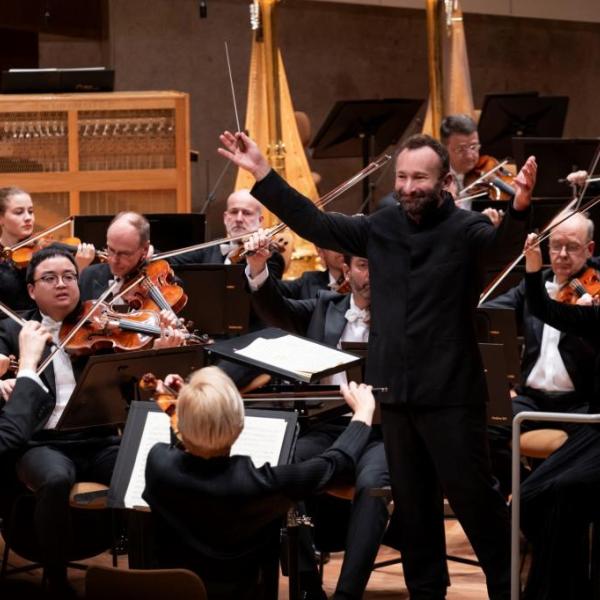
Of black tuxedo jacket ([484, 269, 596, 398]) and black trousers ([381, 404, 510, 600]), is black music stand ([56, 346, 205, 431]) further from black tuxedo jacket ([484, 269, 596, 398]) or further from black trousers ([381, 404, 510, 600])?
black tuxedo jacket ([484, 269, 596, 398])

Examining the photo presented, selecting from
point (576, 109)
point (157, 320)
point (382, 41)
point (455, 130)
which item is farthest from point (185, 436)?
point (576, 109)

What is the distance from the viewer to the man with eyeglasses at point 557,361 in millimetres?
4332

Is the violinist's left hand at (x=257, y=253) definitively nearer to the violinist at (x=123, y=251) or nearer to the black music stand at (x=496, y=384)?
the violinist at (x=123, y=251)

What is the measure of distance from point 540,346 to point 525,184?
153cm

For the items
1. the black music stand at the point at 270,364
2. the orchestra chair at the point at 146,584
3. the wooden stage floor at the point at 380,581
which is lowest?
the wooden stage floor at the point at 380,581

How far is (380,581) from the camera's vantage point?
4.20 m

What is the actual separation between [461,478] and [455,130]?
3.20m

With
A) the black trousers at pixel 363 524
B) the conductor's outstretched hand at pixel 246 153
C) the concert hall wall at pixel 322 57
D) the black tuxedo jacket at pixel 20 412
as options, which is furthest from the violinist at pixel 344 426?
the concert hall wall at pixel 322 57

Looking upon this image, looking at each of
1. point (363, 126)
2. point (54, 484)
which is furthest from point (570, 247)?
point (363, 126)

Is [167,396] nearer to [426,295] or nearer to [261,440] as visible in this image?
[261,440]

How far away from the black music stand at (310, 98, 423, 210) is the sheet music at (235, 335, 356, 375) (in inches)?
144

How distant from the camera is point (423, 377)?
10.7ft

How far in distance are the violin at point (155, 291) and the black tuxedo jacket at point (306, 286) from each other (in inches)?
17.0

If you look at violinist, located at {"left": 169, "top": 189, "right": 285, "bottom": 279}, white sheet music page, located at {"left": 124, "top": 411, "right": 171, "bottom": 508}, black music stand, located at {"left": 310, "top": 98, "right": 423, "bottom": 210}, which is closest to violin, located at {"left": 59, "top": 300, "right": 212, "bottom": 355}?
white sheet music page, located at {"left": 124, "top": 411, "right": 171, "bottom": 508}
